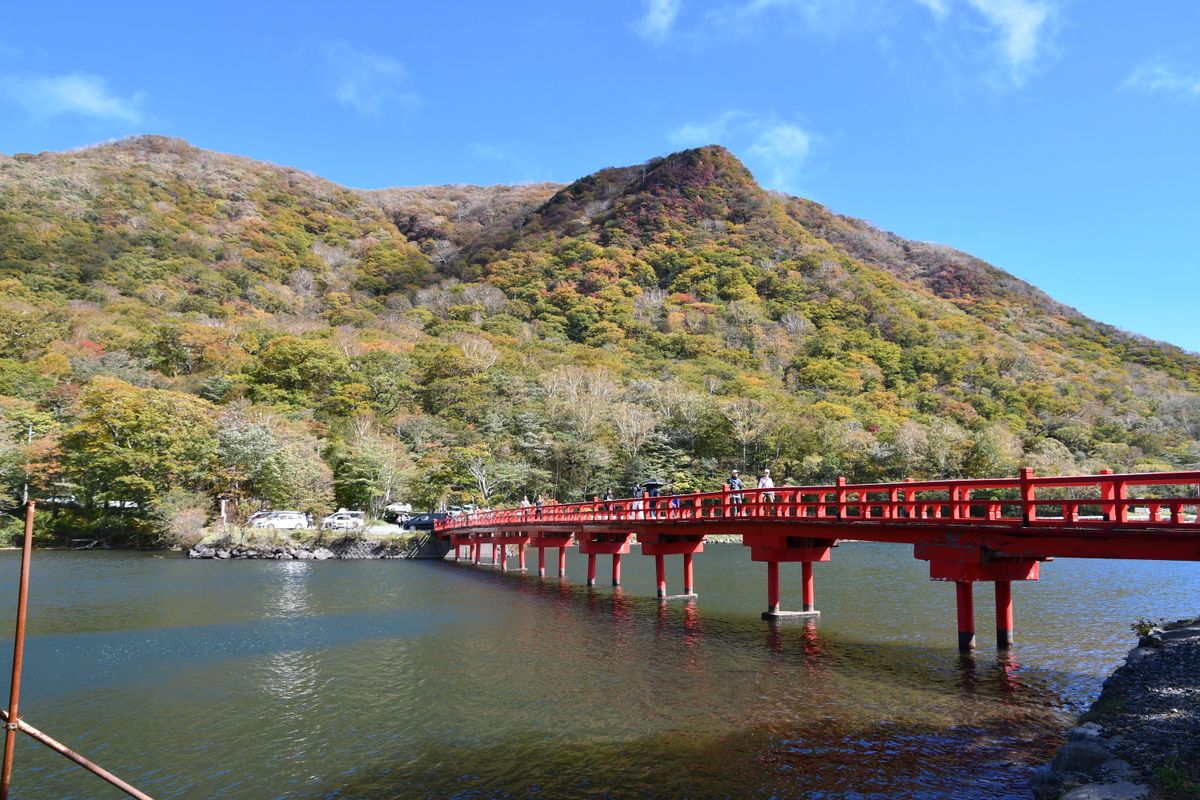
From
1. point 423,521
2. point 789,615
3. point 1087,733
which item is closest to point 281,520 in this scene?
point 423,521

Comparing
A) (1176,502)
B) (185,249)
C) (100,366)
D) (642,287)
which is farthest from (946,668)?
(185,249)

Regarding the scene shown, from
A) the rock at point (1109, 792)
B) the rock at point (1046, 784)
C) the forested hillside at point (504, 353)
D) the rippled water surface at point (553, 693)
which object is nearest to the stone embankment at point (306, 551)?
the forested hillside at point (504, 353)

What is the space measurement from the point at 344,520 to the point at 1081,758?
163ft

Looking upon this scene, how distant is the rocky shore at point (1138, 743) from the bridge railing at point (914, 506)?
8.16 feet

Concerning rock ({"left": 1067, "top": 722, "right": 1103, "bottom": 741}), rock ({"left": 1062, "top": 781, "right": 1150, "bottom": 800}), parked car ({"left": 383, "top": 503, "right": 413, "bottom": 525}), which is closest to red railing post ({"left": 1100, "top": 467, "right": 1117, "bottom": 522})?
rock ({"left": 1067, "top": 722, "right": 1103, "bottom": 741})

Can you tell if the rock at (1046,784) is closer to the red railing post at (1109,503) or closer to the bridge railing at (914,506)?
the bridge railing at (914,506)

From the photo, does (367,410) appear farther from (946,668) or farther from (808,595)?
(946,668)

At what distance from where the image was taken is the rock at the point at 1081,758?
8.48m

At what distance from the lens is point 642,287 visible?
120 meters

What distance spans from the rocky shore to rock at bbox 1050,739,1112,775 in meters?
0.01

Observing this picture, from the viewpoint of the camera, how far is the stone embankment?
44906mm

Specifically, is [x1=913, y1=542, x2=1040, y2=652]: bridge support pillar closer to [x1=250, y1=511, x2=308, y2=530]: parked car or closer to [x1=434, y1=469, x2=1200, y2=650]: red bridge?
[x1=434, y1=469, x2=1200, y2=650]: red bridge

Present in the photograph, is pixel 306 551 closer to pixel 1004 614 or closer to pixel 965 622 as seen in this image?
pixel 965 622

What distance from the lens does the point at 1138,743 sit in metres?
8.90
